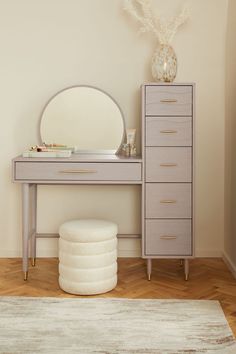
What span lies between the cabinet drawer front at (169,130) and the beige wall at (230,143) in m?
0.44

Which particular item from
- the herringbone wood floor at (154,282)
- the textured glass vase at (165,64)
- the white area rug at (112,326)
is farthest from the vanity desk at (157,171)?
the white area rug at (112,326)

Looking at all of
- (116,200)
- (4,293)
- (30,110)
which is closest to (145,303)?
(4,293)

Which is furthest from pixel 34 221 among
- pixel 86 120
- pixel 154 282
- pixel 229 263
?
pixel 229 263

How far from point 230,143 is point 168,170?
25.5 inches

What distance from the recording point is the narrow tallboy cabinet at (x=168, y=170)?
10.7 ft

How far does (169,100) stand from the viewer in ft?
10.6

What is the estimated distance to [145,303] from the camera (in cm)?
287

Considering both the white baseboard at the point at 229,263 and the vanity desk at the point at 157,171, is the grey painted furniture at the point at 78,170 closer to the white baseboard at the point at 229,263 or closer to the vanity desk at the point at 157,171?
the vanity desk at the point at 157,171

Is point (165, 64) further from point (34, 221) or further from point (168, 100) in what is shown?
point (34, 221)

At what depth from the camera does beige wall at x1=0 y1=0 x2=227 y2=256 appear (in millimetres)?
3750

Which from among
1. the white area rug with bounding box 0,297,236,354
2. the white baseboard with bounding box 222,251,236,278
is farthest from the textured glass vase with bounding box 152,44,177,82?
the white area rug with bounding box 0,297,236,354

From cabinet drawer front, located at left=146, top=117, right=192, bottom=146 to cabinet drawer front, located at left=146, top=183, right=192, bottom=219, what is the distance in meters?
0.29

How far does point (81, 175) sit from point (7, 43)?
4.27ft

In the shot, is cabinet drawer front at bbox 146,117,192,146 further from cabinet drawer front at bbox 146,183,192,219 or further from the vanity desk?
cabinet drawer front at bbox 146,183,192,219
